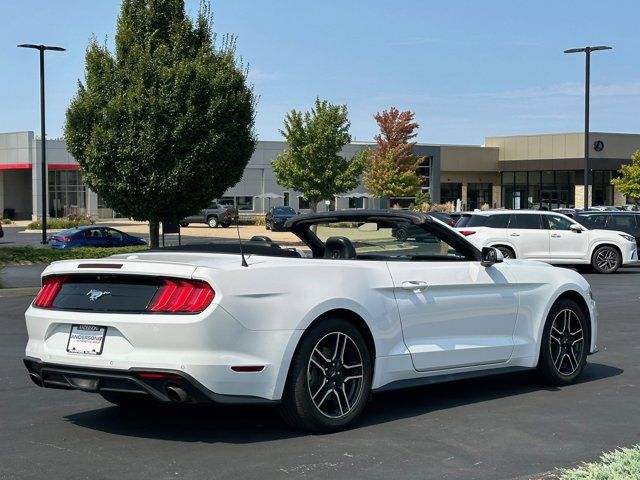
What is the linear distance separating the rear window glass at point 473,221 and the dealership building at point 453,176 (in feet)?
145

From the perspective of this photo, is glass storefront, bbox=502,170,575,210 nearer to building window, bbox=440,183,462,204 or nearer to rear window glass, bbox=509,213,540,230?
building window, bbox=440,183,462,204

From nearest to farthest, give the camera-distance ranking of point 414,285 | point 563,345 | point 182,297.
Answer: point 182,297 → point 414,285 → point 563,345

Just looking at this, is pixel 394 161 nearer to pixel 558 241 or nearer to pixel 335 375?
pixel 558 241

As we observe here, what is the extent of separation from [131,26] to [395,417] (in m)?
21.5

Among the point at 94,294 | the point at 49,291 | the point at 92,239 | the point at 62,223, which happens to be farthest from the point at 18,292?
the point at 62,223

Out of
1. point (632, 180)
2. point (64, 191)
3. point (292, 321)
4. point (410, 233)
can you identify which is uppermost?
point (632, 180)

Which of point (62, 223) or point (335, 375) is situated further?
point (62, 223)

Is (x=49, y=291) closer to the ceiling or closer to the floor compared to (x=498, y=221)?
closer to the floor

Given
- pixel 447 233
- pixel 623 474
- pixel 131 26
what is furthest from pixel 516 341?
pixel 131 26

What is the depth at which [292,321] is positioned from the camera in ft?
19.9

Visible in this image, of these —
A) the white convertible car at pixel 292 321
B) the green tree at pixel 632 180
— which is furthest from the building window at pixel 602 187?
the white convertible car at pixel 292 321

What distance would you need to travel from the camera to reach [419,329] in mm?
6914

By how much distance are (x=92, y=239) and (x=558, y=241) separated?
2079 cm

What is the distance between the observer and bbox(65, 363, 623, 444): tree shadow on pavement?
6.41 meters
